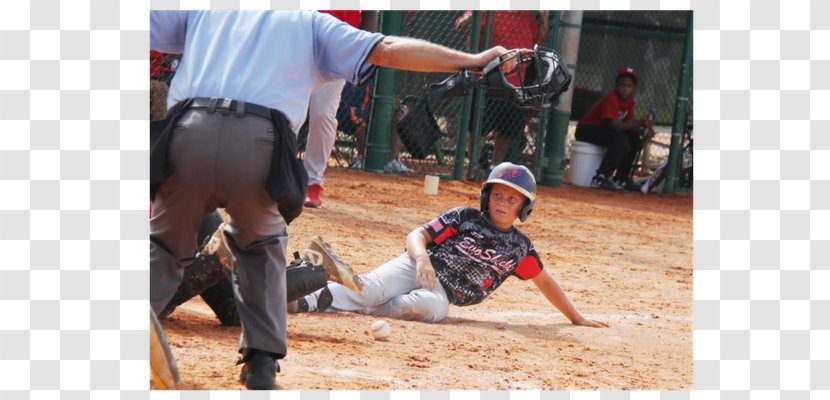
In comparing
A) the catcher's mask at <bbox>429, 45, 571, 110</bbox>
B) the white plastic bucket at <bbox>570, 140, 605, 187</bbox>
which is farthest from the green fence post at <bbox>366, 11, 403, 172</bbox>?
the catcher's mask at <bbox>429, 45, 571, 110</bbox>

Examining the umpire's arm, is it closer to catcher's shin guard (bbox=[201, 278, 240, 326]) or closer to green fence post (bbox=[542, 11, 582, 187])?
catcher's shin guard (bbox=[201, 278, 240, 326])

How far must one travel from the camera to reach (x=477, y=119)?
12.0 m

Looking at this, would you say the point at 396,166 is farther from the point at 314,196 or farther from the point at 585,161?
the point at 314,196

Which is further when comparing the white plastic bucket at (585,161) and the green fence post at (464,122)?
the white plastic bucket at (585,161)

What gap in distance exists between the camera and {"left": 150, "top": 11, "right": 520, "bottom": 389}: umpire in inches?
149

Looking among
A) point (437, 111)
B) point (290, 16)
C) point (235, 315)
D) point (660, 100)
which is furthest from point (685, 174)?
point (290, 16)

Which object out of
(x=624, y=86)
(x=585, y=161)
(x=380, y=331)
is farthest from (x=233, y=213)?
(x=585, y=161)

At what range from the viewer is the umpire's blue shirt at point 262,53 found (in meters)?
3.88

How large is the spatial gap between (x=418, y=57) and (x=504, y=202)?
215cm

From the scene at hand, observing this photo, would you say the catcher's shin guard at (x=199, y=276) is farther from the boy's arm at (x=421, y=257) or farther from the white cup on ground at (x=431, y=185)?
the white cup on ground at (x=431, y=185)

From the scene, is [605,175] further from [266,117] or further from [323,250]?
[266,117]

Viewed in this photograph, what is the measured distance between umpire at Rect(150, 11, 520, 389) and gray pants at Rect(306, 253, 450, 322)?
5.82 ft

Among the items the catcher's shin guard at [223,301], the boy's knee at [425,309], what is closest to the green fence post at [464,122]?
the boy's knee at [425,309]

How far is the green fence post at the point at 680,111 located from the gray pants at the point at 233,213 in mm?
10012
